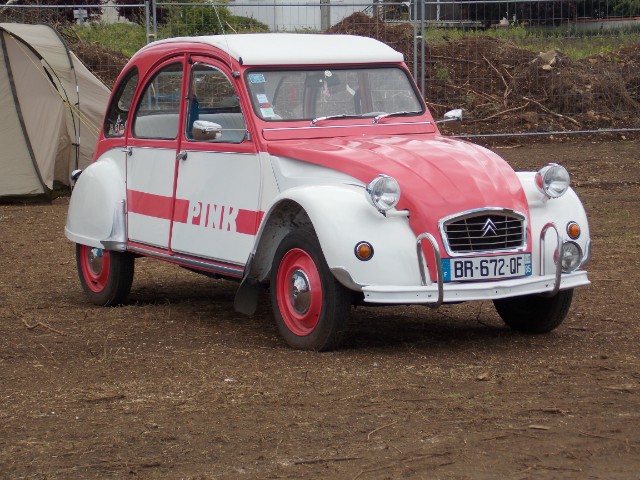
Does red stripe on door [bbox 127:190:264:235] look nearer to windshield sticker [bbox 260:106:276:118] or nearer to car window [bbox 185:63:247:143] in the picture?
car window [bbox 185:63:247:143]

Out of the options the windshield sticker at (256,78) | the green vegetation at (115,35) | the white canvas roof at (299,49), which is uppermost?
the green vegetation at (115,35)

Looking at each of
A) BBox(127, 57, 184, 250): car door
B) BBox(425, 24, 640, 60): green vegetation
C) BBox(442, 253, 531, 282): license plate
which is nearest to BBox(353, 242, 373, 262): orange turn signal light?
BBox(442, 253, 531, 282): license plate

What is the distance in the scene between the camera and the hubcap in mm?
6707

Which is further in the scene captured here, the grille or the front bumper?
the grille

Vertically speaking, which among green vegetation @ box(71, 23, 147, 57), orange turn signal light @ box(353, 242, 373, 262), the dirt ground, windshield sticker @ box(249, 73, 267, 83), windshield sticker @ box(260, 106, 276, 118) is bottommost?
the dirt ground

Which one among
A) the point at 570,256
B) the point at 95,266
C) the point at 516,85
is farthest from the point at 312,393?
the point at 516,85

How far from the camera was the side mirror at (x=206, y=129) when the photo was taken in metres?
7.20

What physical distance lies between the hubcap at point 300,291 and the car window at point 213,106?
108 cm

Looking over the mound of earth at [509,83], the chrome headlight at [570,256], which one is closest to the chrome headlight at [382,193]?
the chrome headlight at [570,256]

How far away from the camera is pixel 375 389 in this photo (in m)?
5.84

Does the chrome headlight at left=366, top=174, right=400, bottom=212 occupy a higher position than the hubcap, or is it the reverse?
the chrome headlight at left=366, top=174, right=400, bottom=212

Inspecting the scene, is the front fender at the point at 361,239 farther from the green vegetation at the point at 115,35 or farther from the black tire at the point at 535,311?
the green vegetation at the point at 115,35

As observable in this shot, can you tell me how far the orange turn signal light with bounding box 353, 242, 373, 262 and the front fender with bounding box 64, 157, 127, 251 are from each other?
2577mm

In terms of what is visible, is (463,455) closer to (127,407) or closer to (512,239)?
(127,407)
